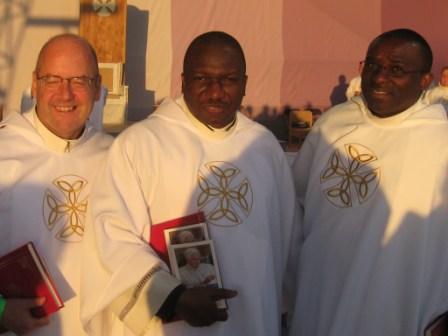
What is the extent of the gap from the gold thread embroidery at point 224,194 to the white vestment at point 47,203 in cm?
49

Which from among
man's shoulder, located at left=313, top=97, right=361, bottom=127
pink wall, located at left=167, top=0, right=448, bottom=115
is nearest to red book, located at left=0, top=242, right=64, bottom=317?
man's shoulder, located at left=313, top=97, right=361, bottom=127

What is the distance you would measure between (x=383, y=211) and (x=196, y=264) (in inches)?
36.7

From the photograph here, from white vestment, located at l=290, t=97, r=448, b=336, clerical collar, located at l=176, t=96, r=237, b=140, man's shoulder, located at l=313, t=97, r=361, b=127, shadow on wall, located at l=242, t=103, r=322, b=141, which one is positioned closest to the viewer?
clerical collar, located at l=176, t=96, r=237, b=140

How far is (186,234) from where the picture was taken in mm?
2371

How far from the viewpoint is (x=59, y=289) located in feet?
8.05

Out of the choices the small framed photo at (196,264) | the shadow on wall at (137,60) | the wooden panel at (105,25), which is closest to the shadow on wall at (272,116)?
the shadow on wall at (137,60)

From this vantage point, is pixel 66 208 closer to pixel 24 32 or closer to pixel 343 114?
pixel 343 114

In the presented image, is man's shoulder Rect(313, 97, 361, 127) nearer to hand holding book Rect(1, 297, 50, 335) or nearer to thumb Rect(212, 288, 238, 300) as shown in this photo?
thumb Rect(212, 288, 238, 300)

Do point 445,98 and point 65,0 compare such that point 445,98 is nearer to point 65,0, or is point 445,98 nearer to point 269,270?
point 65,0

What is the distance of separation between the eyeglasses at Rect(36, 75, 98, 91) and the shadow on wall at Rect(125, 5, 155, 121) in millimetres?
8192

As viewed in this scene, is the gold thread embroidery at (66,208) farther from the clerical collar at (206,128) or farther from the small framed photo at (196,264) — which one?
the clerical collar at (206,128)

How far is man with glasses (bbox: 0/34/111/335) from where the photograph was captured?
2.43 m

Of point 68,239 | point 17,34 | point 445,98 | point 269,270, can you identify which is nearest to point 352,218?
point 269,270

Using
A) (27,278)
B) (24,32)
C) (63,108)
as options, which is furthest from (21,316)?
(24,32)
